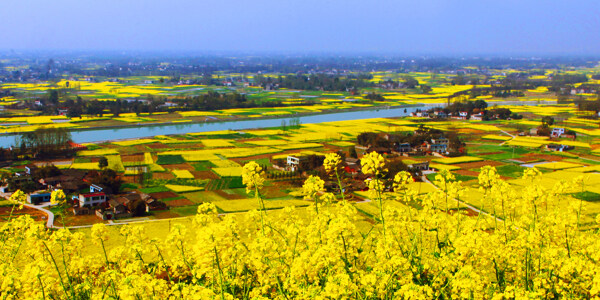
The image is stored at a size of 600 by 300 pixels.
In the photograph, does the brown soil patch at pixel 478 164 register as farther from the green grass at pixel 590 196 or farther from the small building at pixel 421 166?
the green grass at pixel 590 196

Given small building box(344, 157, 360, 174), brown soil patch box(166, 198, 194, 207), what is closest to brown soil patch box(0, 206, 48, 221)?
brown soil patch box(166, 198, 194, 207)

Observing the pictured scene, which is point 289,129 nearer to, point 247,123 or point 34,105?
point 247,123

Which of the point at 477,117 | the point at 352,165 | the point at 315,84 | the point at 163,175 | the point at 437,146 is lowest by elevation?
the point at 163,175

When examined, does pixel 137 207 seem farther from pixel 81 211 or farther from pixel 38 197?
pixel 38 197

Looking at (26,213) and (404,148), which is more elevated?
(404,148)

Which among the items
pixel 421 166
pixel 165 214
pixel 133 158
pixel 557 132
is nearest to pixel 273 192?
pixel 165 214

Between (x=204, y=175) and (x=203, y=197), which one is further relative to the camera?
(x=204, y=175)

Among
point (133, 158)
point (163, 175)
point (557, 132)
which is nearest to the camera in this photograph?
point (163, 175)
